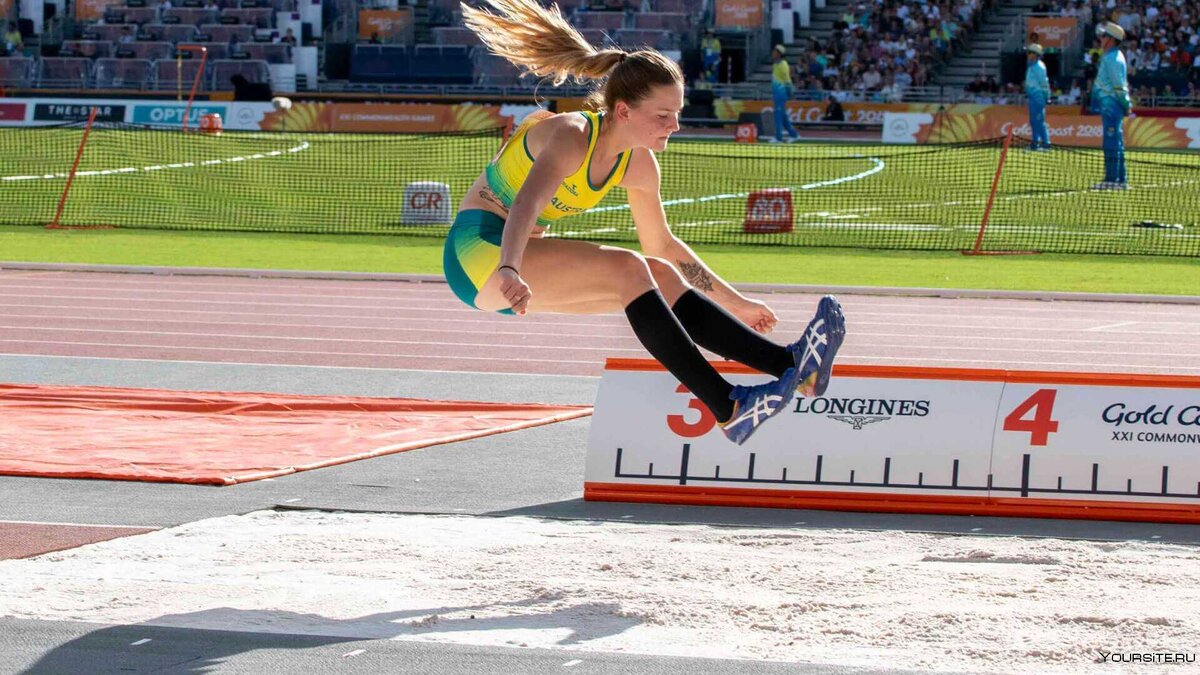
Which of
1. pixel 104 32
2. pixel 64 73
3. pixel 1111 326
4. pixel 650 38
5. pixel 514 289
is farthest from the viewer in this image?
pixel 104 32

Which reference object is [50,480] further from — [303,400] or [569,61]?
[569,61]

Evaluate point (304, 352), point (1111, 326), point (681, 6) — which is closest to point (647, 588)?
point (304, 352)

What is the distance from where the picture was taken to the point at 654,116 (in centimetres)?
544

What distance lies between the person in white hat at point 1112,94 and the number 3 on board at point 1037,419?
16223 mm

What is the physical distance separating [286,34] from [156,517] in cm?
3847

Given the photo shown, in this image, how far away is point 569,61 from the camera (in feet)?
18.5

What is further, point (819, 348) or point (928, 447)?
point (928, 447)

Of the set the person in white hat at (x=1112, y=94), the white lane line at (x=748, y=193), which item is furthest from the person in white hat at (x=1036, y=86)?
the person in white hat at (x=1112, y=94)

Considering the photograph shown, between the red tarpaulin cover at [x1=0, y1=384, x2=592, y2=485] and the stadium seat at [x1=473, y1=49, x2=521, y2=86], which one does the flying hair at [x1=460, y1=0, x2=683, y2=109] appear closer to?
the red tarpaulin cover at [x1=0, y1=384, x2=592, y2=485]

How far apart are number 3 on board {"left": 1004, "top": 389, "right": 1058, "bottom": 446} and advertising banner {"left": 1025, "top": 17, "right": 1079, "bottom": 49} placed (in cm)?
3321

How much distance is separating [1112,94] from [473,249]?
1779 cm

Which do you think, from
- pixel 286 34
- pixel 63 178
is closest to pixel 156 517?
pixel 63 178

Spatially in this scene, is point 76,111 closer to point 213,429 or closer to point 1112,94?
point 1112,94

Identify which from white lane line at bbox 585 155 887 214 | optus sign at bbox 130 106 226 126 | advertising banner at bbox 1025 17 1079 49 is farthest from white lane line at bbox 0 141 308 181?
advertising banner at bbox 1025 17 1079 49
